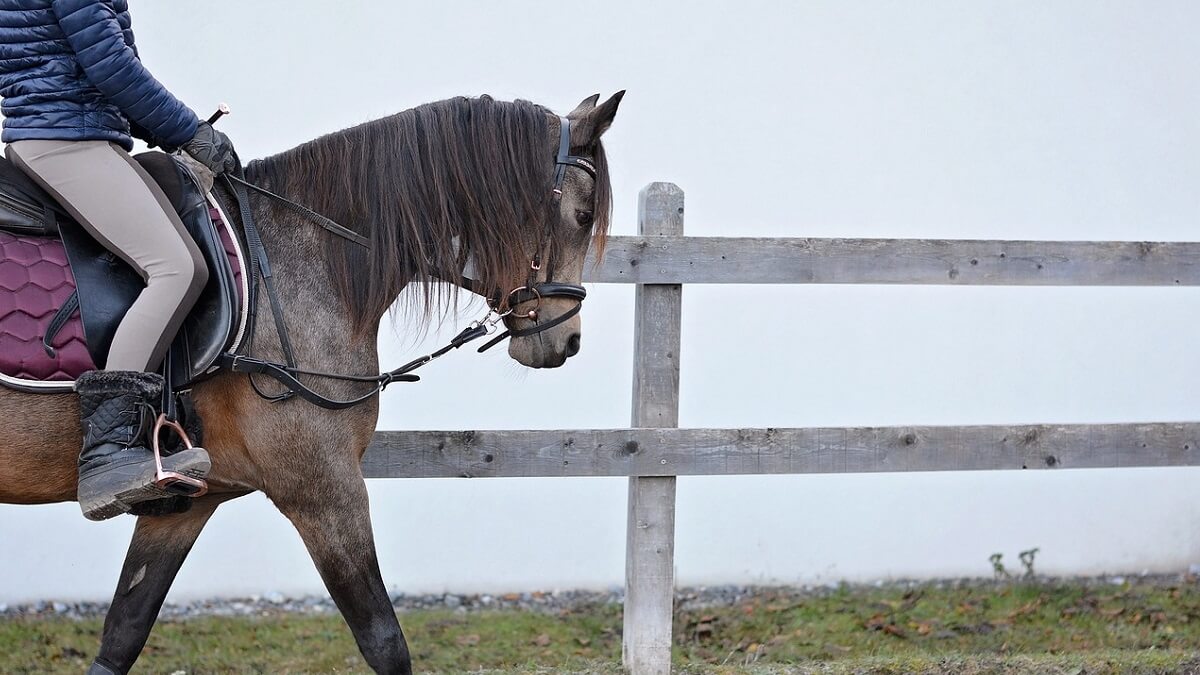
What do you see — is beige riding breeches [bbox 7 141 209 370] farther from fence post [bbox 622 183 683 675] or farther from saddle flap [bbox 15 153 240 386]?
fence post [bbox 622 183 683 675]

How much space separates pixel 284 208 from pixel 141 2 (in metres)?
2.17

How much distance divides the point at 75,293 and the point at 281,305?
0.48 meters

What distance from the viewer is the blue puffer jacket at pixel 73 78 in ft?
8.63

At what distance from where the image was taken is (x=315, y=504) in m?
→ 2.96

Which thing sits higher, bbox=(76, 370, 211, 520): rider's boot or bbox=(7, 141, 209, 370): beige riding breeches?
bbox=(7, 141, 209, 370): beige riding breeches

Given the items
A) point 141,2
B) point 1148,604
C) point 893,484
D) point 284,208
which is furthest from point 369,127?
point 1148,604

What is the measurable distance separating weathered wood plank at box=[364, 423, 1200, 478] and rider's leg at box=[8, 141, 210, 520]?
47.4 inches

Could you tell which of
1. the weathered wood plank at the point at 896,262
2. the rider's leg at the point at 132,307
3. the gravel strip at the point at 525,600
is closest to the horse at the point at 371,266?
the rider's leg at the point at 132,307

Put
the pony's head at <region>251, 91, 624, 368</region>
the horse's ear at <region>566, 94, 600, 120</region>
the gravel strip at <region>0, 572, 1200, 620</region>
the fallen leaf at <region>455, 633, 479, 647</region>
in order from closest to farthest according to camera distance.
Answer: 1. the pony's head at <region>251, 91, 624, 368</region>
2. the horse's ear at <region>566, 94, 600, 120</region>
3. the fallen leaf at <region>455, 633, 479, 647</region>
4. the gravel strip at <region>0, 572, 1200, 620</region>

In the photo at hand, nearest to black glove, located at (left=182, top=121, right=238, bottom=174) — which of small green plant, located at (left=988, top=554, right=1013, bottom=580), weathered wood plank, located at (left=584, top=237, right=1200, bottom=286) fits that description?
weathered wood plank, located at (left=584, top=237, right=1200, bottom=286)

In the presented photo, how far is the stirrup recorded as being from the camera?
2.64 meters

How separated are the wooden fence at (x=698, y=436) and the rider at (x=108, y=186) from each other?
1232mm

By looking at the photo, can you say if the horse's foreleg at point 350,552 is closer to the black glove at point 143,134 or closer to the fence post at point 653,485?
the black glove at point 143,134

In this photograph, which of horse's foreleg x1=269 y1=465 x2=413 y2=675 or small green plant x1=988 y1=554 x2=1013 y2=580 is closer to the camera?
horse's foreleg x1=269 y1=465 x2=413 y2=675
